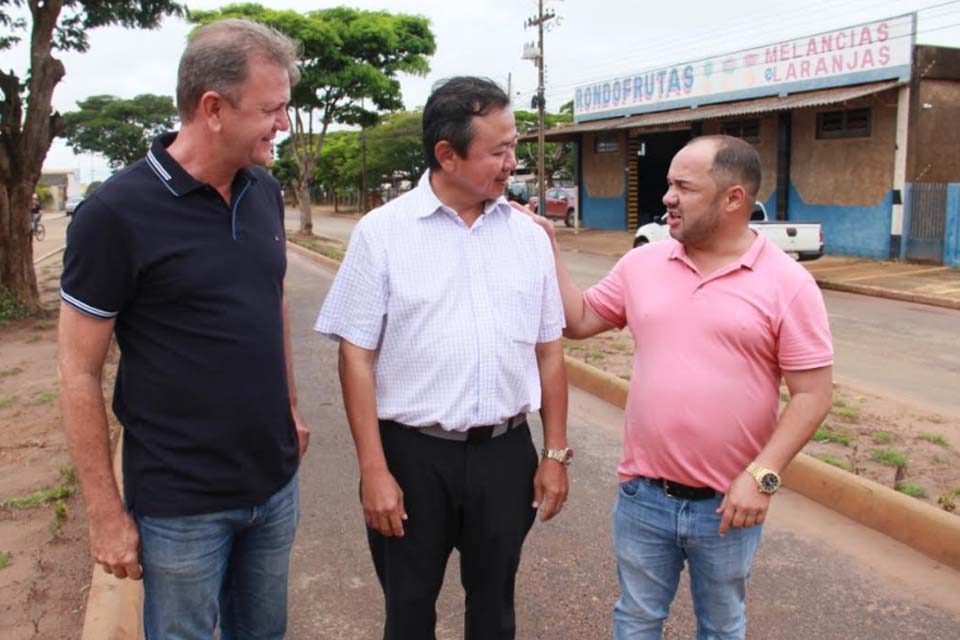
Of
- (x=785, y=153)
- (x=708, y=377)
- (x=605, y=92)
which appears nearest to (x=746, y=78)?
(x=785, y=153)

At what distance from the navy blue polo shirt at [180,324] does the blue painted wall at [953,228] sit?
55.1 ft

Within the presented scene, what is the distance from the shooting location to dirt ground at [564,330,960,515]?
15.2 ft

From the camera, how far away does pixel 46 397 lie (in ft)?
23.0

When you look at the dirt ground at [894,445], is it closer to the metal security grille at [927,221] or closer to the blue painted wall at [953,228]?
the blue painted wall at [953,228]

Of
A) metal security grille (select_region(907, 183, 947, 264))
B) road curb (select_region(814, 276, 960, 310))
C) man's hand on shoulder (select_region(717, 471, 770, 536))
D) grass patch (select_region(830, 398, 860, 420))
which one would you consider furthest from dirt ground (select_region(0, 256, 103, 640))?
metal security grille (select_region(907, 183, 947, 264))

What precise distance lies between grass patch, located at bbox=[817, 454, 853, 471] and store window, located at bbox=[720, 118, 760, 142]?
17.2m

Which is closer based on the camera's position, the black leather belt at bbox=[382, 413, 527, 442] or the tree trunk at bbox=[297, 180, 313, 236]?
the black leather belt at bbox=[382, 413, 527, 442]

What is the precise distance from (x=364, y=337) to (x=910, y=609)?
2.61 m

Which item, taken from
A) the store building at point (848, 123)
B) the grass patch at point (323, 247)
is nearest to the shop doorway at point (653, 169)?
the store building at point (848, 123)

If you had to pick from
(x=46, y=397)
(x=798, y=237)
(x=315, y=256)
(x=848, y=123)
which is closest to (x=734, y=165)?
(x=46, y=397)

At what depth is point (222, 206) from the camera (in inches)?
84.6

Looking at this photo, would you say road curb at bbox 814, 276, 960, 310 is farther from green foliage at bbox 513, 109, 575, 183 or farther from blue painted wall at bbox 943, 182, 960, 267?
green foliage at bbox 513, 109, 575, 183

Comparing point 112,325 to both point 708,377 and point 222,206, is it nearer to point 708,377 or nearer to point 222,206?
point 222,206

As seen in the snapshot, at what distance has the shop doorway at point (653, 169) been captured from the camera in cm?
2692
